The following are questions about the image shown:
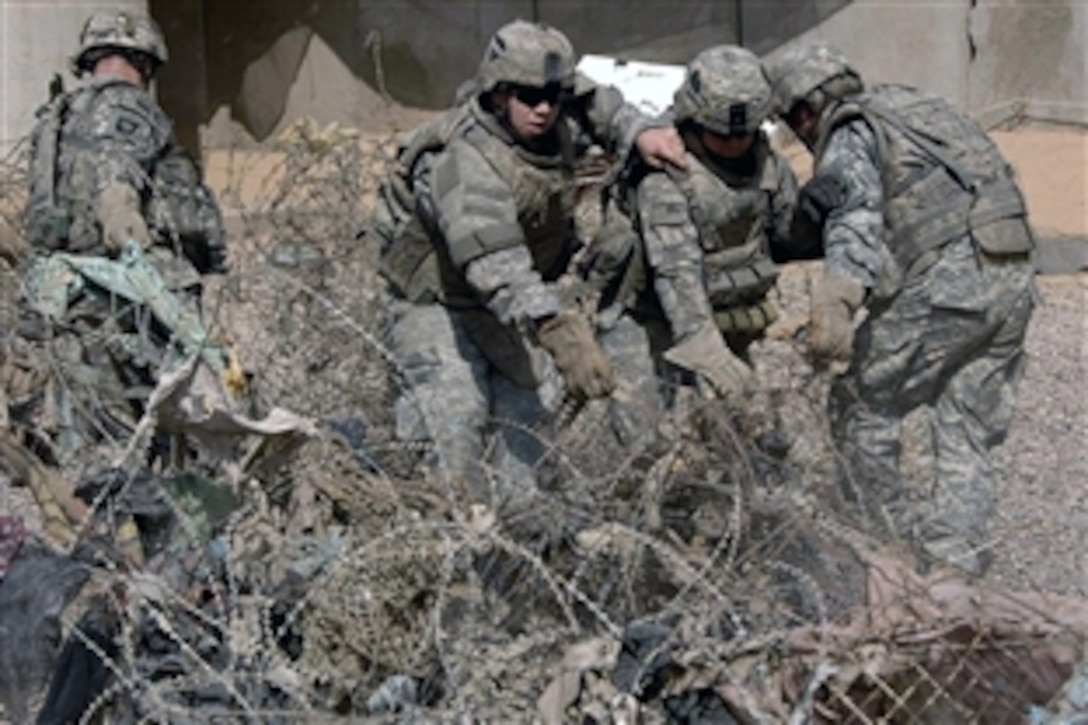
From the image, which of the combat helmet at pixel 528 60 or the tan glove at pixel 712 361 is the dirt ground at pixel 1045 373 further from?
the combat helmet at pixel 528 60

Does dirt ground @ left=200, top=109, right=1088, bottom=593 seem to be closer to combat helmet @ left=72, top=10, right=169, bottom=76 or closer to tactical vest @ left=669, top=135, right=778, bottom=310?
tactical vest @ left=669, top=135, right=778, bottom=310

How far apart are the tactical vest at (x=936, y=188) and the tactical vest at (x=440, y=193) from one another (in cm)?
75

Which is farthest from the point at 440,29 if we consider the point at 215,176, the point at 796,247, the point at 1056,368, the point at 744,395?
the point at 744,395

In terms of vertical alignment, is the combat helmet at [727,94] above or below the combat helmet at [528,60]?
below

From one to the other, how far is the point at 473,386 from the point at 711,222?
0.79 m

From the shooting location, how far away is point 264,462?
5109mm

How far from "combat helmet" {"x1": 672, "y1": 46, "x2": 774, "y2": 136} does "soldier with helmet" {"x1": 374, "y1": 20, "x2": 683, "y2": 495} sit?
0.12 metres

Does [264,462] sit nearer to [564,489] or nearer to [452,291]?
[564,489]

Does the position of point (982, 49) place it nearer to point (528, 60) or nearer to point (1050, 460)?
point (1050, 460)

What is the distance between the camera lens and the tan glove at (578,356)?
5594mm

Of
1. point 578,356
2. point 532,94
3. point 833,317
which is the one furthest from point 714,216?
point 578,356

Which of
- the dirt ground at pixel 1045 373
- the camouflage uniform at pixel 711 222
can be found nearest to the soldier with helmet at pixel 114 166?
the dirt ground at pixel 1045 373

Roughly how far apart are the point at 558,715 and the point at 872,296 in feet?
8.15

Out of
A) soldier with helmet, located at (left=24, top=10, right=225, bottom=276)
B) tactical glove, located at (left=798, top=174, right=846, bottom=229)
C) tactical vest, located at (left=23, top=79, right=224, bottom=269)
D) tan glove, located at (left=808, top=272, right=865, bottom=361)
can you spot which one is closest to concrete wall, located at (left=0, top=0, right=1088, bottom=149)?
soldier with helmet, located at (left=24, top=10, right=225, bottom=276)
